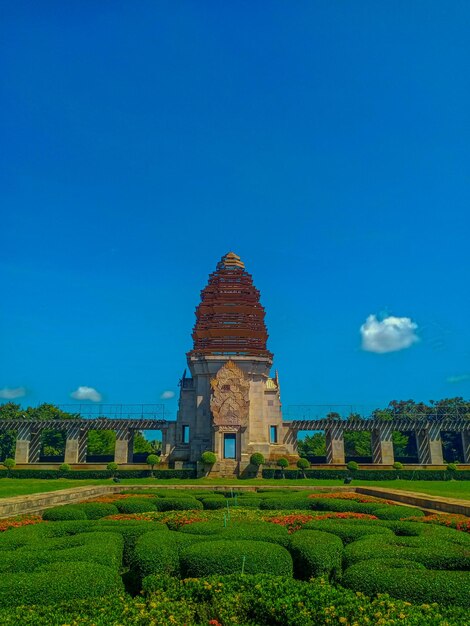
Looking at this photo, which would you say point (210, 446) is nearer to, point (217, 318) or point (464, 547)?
point (217, 318)

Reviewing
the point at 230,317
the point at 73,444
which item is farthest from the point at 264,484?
the point at 73,444

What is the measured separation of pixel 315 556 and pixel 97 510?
349 inches

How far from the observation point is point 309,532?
9.98m

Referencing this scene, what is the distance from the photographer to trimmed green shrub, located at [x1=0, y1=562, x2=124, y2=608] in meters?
6.52

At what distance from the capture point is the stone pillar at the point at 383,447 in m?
47.8

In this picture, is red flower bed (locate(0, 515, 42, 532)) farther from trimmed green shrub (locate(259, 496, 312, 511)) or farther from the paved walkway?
trimmed green shrub (locate(259, 496, 312, 511))

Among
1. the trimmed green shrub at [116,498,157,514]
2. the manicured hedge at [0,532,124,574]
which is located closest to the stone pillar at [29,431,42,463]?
the trimmed green shrub at [116,498,157,514]

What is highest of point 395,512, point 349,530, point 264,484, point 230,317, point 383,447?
point 230,317

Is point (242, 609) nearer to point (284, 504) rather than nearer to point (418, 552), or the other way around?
point (418, 552)

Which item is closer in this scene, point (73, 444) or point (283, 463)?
point (283, 463)

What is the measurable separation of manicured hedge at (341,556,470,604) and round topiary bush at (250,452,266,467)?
31.7 metres

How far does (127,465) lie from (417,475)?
80.8 ft

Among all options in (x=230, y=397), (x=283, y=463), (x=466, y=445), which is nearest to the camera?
(x=283, y=463)

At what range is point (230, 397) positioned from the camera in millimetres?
41094
